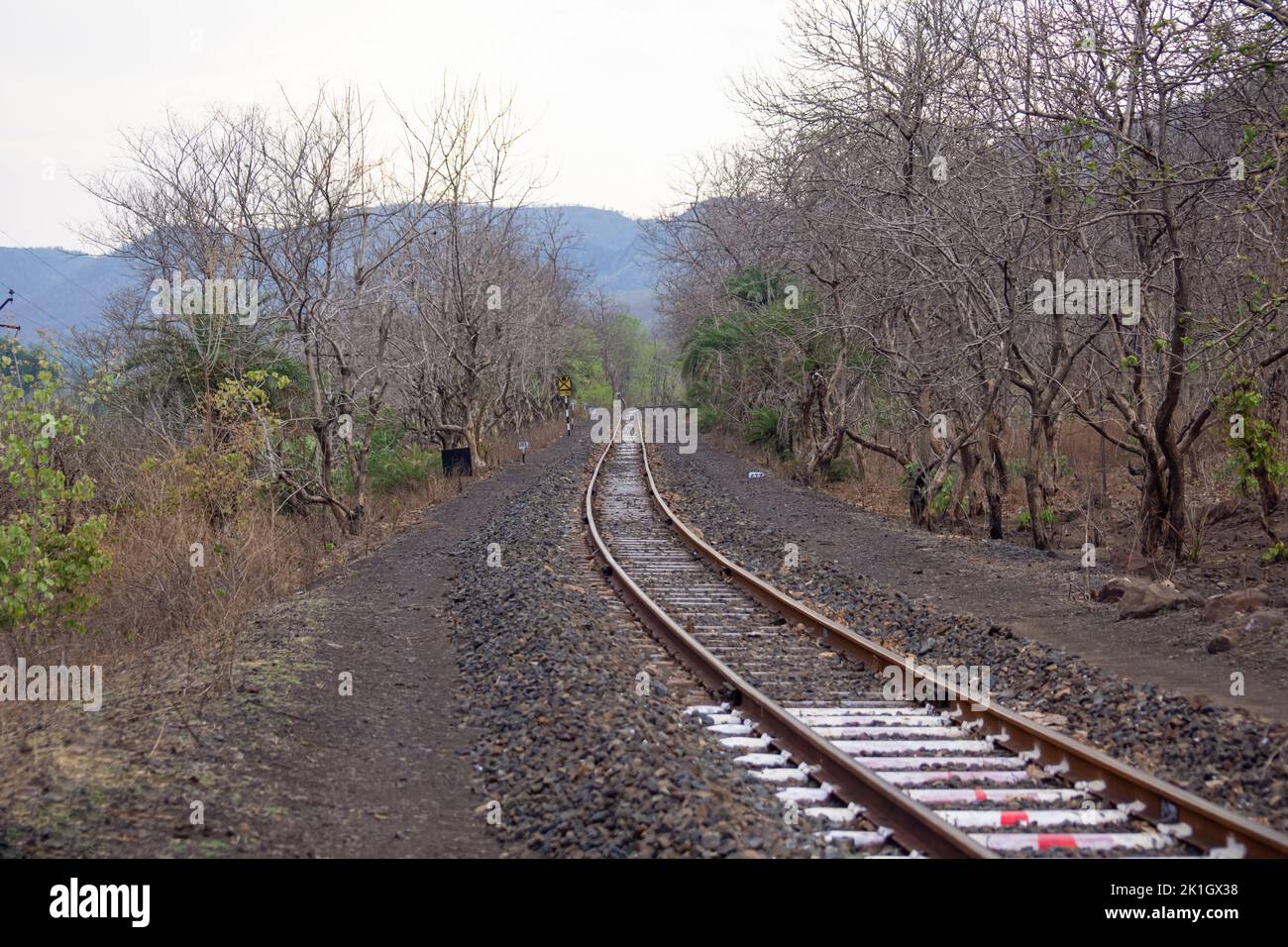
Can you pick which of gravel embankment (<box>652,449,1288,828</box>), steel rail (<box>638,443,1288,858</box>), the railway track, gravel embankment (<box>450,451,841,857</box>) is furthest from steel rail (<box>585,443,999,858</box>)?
gravel embankment (<box>652,449,1288,828</box>)

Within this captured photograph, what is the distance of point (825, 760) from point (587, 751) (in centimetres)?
152

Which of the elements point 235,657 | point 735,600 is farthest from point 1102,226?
point 235,657

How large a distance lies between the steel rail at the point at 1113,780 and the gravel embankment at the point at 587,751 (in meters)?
1.84

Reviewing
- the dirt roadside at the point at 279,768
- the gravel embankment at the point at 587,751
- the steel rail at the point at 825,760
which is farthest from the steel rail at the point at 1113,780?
the dirt roadside at the point at 279,768

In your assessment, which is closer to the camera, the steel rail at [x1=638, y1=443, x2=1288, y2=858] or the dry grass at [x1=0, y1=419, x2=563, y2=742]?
the steel rail at [x1=638, y1=443, x2=1288, y2=858]

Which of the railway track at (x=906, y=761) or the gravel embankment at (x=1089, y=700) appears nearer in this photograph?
the railway track at (x=906, y=761)

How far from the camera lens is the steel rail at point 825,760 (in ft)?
17.9

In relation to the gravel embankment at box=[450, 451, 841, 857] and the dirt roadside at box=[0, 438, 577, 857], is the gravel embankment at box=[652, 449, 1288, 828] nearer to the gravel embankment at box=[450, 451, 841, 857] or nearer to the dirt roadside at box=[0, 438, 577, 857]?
the gravel embankment at box=[450, 451, 841, 857]

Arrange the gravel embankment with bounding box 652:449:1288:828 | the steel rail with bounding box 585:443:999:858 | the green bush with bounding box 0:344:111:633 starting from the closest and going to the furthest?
the steel rail with bounding box 585:443:999:858
the gravel embankment with bounding box 652:449:1288:828
the green bush with bounding box 0:344:111:633

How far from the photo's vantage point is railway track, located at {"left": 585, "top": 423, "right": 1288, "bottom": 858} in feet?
18.3

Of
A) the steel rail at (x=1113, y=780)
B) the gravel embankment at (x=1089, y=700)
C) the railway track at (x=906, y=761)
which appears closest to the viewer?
the steel rail at (x=1113, y=780)

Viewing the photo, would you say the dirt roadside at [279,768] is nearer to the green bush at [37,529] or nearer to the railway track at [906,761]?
the railway track at [906,761]

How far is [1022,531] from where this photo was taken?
2139 cm

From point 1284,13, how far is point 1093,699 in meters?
6.07
